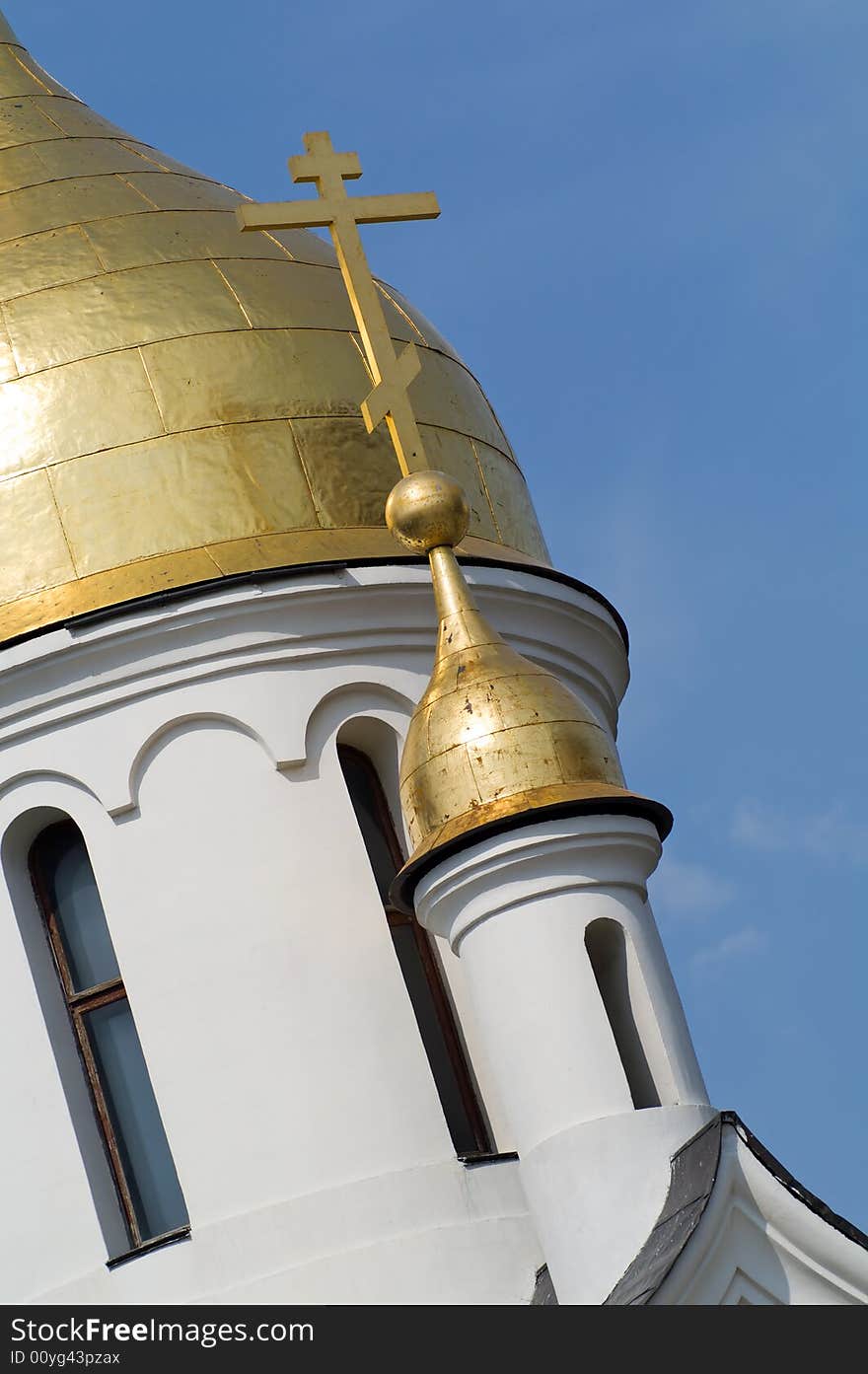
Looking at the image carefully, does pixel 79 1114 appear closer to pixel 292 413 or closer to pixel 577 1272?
pixel 577 1272

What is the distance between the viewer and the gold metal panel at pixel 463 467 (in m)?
12.3

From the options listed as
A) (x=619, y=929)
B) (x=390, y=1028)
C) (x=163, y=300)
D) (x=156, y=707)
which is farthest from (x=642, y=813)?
(x=163, y=300)

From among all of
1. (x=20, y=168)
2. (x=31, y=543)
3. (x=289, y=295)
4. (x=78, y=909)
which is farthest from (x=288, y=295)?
(x=78, y=909)

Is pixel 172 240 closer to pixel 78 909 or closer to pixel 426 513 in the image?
pixel 426 513

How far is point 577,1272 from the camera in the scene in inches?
380

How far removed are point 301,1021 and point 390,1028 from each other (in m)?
0.39

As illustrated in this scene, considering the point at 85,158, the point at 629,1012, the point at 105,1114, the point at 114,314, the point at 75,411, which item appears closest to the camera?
the point at 629,1012

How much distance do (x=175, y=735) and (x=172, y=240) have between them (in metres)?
2.68

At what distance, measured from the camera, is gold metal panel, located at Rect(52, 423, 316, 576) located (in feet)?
37.7

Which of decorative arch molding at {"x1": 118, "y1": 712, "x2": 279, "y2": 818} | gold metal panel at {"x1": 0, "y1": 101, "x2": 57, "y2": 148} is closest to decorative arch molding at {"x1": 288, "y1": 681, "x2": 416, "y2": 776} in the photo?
decorative arch molding at {"x1": 118, "y1": 712, "x2": 279, "y2": 818}

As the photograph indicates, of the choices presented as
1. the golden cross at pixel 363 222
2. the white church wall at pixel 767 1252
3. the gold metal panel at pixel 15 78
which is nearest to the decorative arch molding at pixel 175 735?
the golden cross at pixel 363 222

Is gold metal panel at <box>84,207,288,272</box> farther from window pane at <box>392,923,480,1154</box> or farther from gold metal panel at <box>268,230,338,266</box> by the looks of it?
window pane at <box>392,923,480,1154</box>

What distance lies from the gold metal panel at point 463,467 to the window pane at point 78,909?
2.45 meters

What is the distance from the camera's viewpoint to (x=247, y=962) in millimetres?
10938
